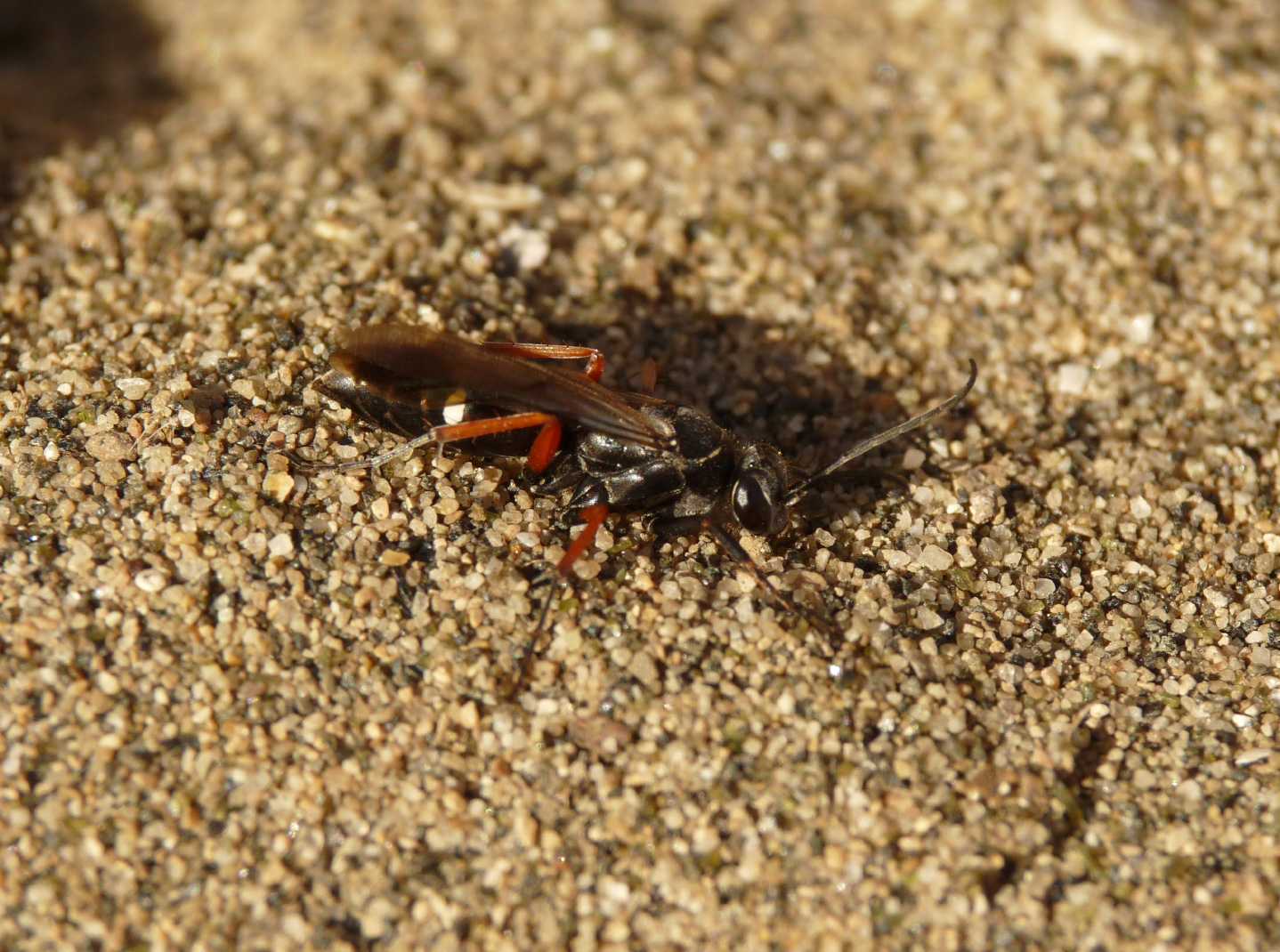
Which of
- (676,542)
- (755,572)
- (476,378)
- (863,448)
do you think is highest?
(476,378)

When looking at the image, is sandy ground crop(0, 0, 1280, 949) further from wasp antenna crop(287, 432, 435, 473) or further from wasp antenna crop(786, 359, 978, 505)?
wasp antenna crop(786, 359, 978, 505)

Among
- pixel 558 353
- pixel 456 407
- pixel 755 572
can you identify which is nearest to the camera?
pixel 755 572

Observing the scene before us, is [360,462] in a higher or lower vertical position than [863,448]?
lower

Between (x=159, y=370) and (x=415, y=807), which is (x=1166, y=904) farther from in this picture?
(x=159, y=370)

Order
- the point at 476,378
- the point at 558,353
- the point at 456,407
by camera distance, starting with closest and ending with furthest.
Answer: the point at 476,378 < the point at 456,407 < the point at 558,353

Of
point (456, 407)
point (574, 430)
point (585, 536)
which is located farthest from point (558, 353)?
point (585, 536)

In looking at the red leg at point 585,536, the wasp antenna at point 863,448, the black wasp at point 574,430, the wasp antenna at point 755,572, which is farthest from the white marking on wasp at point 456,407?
the wasp antenna at point 863,448

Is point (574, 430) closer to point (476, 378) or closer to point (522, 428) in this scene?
point (522, 428)

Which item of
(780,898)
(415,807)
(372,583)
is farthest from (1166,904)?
(372,583)
